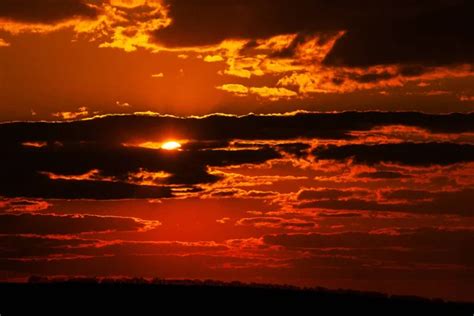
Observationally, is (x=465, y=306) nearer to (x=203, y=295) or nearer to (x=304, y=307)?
(x=304, y=307)

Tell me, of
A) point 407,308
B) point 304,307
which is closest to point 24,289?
point 304,307

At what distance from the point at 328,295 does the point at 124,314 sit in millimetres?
16836

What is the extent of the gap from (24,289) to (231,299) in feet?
47.4

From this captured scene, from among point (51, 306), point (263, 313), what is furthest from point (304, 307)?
point (51, 306)

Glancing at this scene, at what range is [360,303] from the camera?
91.7 meters

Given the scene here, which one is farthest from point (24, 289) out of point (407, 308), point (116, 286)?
point (407, 308)

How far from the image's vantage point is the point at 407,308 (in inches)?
3610

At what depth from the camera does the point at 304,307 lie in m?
89.3

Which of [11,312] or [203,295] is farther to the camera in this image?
[203,295]

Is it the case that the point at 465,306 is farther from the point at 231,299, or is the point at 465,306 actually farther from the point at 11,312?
the point at 11,312

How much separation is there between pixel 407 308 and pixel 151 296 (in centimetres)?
1782

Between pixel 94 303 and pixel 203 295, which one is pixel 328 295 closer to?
pixel 203 295

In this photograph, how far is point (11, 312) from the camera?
82.8 m

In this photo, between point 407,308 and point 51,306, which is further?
point 407,308
